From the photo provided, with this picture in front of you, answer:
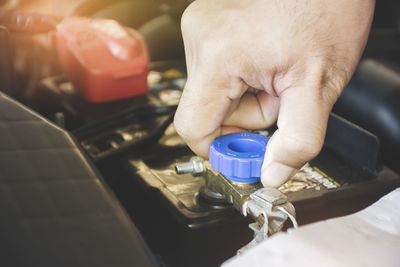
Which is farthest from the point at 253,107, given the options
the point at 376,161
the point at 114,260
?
the point at 114,260

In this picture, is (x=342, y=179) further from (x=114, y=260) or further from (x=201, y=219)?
(x=114, y=260)

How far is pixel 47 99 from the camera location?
0.97m

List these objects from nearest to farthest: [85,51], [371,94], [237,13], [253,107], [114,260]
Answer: [114,260]
[237,13]
[253,107]
[371,94]
[85,51]

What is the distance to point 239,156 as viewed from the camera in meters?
0.49

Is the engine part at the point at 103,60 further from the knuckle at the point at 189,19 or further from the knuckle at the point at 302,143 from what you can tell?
the knuckle at the point at 302,143

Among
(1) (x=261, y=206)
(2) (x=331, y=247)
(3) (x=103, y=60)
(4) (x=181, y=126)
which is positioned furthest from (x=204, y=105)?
(3) (x=103, y=60)

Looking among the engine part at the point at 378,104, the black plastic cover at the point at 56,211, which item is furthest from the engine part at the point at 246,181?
the engine part at the point at 378,104

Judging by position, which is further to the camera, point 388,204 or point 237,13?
point 237,13

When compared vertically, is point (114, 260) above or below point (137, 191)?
above

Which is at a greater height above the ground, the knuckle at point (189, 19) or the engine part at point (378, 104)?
the knuckle at point (189, 19)

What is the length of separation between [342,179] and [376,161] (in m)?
0.07

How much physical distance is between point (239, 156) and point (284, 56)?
0.39 ft

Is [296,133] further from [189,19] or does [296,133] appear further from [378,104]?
[378,104]

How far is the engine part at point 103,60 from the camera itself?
89cm
